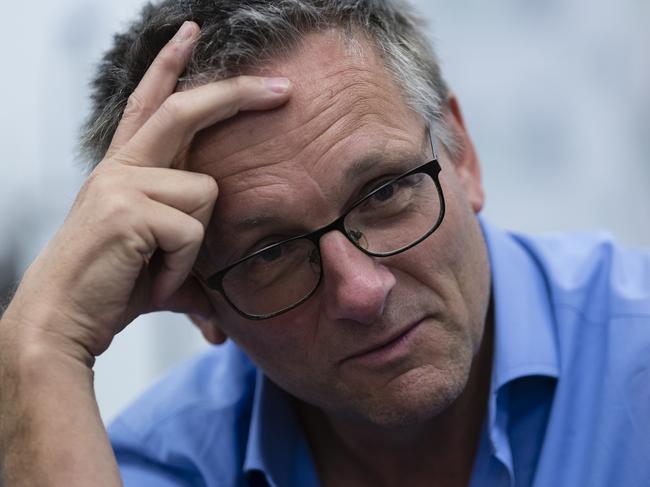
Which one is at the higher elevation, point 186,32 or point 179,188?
point 186,32

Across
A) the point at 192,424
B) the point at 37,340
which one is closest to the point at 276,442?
the point at 192,424

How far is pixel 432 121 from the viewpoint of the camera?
83.7 inches

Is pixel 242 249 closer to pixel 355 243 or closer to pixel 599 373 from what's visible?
pixel 355 243

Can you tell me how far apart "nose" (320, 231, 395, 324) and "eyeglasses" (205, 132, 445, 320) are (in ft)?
0.06

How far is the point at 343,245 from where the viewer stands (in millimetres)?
1891

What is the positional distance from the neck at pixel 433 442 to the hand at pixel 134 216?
2.22 feet

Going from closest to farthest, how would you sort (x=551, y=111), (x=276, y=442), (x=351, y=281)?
(x=351, y=281), (x=276, y=442), (x=551, y=111)

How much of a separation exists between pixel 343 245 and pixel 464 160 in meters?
0.61

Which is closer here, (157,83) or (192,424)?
(157,83)

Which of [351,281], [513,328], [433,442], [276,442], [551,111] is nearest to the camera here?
[351,281]

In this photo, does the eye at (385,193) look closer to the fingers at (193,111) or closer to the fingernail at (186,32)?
the fingers at (193,111)

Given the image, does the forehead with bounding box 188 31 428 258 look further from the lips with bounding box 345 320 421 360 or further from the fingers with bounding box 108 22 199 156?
the lips with bounding box 345 320 421 360

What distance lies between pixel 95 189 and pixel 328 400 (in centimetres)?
70

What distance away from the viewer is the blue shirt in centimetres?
204
